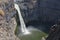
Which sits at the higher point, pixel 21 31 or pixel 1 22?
pixel 1 22

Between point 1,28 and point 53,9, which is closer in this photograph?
point 1,28

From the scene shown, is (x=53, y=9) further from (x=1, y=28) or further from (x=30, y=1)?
(x=1, y=28)

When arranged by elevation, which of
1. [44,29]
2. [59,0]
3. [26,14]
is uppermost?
[59,0]

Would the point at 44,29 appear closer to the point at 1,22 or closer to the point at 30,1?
the point at 30,1

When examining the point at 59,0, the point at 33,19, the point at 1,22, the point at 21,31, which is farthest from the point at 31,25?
the point at 1,22

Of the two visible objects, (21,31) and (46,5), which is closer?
(21,31)

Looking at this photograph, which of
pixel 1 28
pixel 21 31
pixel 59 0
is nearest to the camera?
pixel 1 28

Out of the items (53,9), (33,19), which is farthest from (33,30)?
(53,9)

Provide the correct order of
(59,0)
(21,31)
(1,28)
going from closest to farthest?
(1,28) → (21,31) → (59,0)

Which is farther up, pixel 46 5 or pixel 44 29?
pixel 46 5
